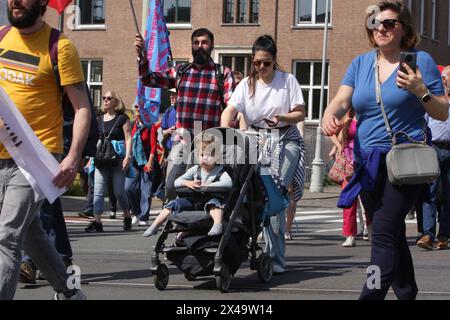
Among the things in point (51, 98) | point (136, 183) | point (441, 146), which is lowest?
point (136, 183)

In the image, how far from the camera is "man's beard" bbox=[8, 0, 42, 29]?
614 cm

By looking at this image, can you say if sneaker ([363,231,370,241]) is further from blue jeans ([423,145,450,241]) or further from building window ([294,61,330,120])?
building window ([294,61,330,120])

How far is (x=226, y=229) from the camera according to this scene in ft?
27.7

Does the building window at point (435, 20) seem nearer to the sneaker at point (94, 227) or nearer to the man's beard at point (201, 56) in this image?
the sneaker at point (94, 227)

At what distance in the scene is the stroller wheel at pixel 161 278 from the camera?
838 centimetres

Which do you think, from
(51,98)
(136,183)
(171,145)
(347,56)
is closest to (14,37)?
(51,98)

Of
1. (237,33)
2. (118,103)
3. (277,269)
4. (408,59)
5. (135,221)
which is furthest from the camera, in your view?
(237,33)

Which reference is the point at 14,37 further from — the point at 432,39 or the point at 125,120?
the point at 432,39

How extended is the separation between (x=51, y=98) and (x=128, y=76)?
3526 cm

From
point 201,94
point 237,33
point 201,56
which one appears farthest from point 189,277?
point 237,33

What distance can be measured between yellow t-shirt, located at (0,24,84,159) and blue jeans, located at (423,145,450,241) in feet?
22.4

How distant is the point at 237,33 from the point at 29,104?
1339 inches

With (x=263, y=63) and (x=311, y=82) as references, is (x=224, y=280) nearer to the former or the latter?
(x=263, y=63)
